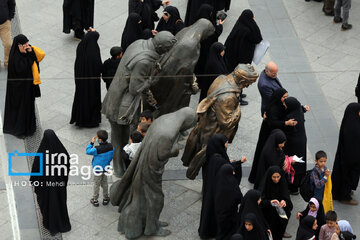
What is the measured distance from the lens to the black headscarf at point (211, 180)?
1178cm

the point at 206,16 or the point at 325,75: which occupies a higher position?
the point at 206,16

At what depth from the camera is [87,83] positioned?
46.9 ft

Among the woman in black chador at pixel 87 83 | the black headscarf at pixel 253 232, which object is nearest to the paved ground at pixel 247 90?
the woman in black chador at pixel 87 83

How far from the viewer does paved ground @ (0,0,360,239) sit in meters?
12.8

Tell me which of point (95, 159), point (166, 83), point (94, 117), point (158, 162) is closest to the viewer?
point (158, 162)

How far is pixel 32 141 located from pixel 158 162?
11.3 ft

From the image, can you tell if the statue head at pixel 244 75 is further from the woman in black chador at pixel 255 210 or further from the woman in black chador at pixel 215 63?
the woman in black chador at pixel 255 210

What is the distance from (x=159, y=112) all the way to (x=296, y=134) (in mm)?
2201

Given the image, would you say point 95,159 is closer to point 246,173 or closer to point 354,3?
point 246,173

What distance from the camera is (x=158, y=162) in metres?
11.5

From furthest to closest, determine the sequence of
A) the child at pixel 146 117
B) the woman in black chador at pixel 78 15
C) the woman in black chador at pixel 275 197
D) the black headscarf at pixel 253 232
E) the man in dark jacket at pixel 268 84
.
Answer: the woman in black chador at pixel 78 15, the man in dark jacket at pixel 268 84, the child at pixel 146 117, the woman in black chador at pixel 275 197, the black headscarf at pixel 253 232

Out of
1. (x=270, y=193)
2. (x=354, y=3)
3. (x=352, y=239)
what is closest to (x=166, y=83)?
(x=270, y=193)

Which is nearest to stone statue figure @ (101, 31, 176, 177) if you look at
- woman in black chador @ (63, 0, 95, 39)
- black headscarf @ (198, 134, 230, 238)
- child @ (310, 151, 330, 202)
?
black headscarf @ (198, 134, 230, 238)

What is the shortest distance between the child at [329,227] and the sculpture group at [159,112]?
2044 millimetres
